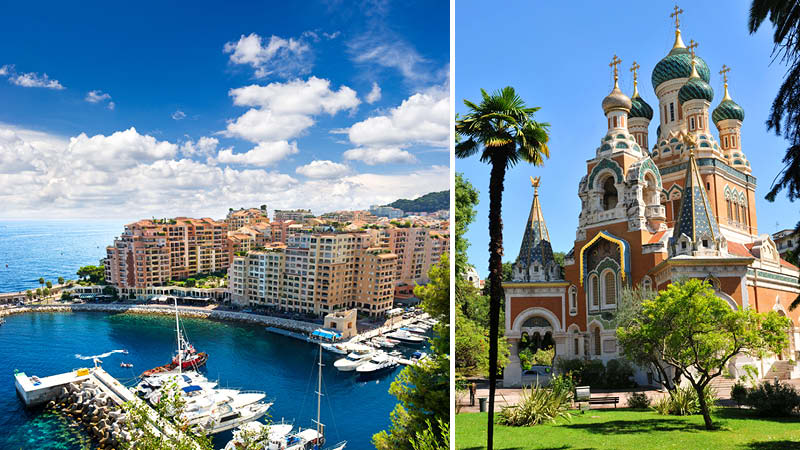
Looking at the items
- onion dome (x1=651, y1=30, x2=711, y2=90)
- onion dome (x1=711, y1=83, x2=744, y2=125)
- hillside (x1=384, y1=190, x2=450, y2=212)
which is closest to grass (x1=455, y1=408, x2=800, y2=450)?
hillside (x1=384, y1=190, x2=450, y2=212)

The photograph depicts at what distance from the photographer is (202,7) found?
21.2ft

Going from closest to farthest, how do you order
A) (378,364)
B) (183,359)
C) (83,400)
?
1. (83,400)
2. (183,359)
3. (378,364)

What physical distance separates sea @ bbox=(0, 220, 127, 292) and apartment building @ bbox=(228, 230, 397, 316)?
15.9 feet

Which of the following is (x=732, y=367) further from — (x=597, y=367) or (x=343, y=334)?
(x=343, y=334)

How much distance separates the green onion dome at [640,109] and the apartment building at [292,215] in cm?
747

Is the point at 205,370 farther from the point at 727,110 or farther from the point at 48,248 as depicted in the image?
the point at 727,110

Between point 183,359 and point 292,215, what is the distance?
4365 millimetres

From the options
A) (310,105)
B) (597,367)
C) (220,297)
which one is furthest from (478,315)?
(220,297)

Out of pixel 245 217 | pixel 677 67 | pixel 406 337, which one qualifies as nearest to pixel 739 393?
pixel 677 67

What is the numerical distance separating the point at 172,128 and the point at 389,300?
323 inches

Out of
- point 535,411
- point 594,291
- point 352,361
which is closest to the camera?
point 535,411

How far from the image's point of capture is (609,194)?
8.22 m

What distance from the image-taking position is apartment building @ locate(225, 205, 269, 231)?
11078 millimetres

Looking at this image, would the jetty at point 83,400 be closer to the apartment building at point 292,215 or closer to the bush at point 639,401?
the apartment building at point 292,215
